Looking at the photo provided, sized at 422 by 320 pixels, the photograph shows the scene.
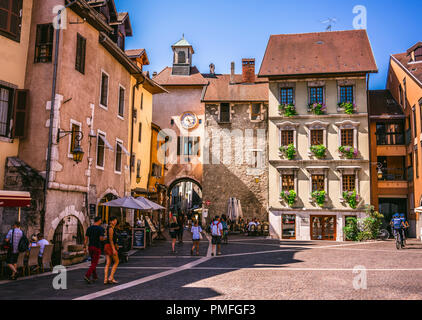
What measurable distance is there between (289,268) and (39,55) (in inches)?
474

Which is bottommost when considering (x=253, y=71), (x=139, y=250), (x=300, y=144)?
(x=139, y=250)

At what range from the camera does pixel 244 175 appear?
121 feet

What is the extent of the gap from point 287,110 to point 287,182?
5.39 metres

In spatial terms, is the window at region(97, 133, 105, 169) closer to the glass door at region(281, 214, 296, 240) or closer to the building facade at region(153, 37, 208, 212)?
the glass door at region(281, 214, 296, 240)

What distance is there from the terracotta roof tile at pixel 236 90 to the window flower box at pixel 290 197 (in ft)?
34.7

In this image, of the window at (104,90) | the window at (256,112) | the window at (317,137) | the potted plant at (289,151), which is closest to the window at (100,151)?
the window at (104,90)

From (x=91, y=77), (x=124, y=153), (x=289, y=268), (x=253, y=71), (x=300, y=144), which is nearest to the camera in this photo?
(x=289, y=268)

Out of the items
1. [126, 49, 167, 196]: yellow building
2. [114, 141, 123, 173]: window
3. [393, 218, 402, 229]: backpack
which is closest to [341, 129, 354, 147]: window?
[393, 218, 402, 229]: backpack

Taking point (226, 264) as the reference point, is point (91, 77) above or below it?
above

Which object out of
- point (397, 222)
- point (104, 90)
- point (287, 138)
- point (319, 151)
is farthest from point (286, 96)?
point (104, 90)
